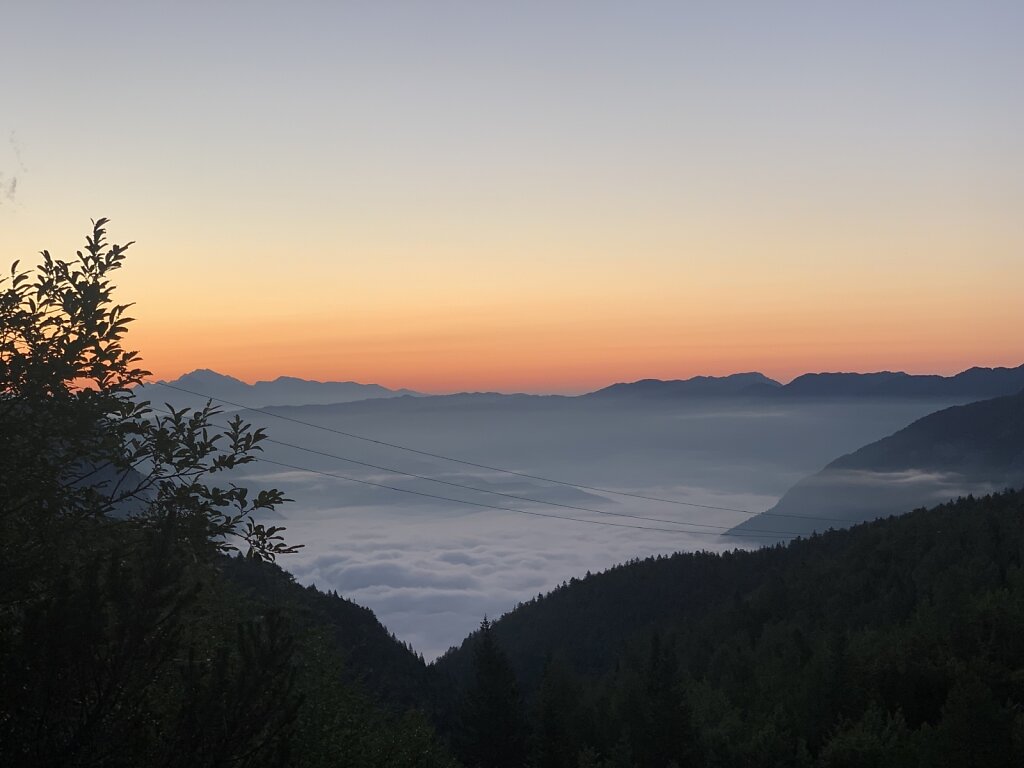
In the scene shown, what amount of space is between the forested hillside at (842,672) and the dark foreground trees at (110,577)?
41.8 m

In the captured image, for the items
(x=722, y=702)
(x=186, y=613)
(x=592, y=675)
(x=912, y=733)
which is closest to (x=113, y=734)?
(x=186, y=613)

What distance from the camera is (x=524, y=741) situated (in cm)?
7612

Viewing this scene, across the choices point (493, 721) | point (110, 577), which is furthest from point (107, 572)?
point (493, 721)

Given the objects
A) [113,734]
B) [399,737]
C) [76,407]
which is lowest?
[399,737]

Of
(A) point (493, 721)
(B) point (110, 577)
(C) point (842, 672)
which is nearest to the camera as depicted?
(B) point (110, 577)

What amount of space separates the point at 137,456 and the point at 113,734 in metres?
4.14

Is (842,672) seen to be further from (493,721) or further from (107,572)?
(107,572)

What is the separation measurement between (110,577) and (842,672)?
66.2m

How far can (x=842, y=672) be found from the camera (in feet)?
218

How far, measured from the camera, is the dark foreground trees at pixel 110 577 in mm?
9984

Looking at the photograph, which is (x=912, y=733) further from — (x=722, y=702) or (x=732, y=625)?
(x=732, y=625)

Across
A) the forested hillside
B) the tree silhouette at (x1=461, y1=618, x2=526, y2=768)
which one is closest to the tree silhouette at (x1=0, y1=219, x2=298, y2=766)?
the forested hillside

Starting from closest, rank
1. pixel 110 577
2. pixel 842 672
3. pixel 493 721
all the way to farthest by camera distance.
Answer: pixel 110 577
pixel 842 672
pixel 493 721

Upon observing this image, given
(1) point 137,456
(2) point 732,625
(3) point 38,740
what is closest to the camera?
(3) point 38,740
